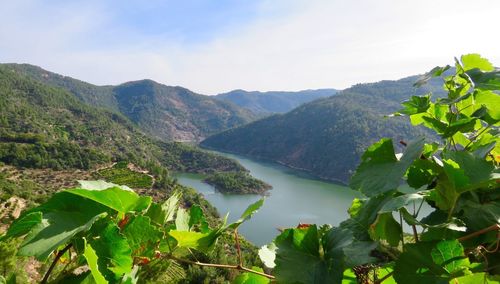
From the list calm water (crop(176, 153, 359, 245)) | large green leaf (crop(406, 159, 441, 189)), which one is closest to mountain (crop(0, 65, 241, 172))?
calm water (crop(176, 153, 359, 245))

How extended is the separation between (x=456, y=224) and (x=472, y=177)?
0.06 metres

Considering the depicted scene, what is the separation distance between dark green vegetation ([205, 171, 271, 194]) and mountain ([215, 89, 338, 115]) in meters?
102

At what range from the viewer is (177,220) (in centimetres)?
50

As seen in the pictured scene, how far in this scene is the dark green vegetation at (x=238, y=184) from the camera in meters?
38.0

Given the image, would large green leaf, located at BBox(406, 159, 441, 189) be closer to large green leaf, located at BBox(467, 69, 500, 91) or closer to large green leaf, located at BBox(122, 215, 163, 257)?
large green leaf, located at BBox(467, 69, 500, 91)

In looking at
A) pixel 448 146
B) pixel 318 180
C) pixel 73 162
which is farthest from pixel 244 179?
pixel 448 146

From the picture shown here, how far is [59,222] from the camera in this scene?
348 mm

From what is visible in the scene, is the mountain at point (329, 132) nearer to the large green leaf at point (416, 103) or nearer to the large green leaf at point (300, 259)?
the large green leaf at point (416, 103)

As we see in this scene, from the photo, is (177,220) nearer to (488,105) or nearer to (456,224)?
(456,224)

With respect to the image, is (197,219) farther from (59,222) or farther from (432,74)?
(432,74)

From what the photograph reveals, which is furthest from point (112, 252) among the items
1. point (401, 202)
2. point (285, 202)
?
point (285, 202)

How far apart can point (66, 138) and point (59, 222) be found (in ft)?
149

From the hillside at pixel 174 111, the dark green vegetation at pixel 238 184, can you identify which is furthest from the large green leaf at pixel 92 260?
the hillside at pixel 174 111

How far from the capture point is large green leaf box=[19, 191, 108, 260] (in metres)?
0.32
